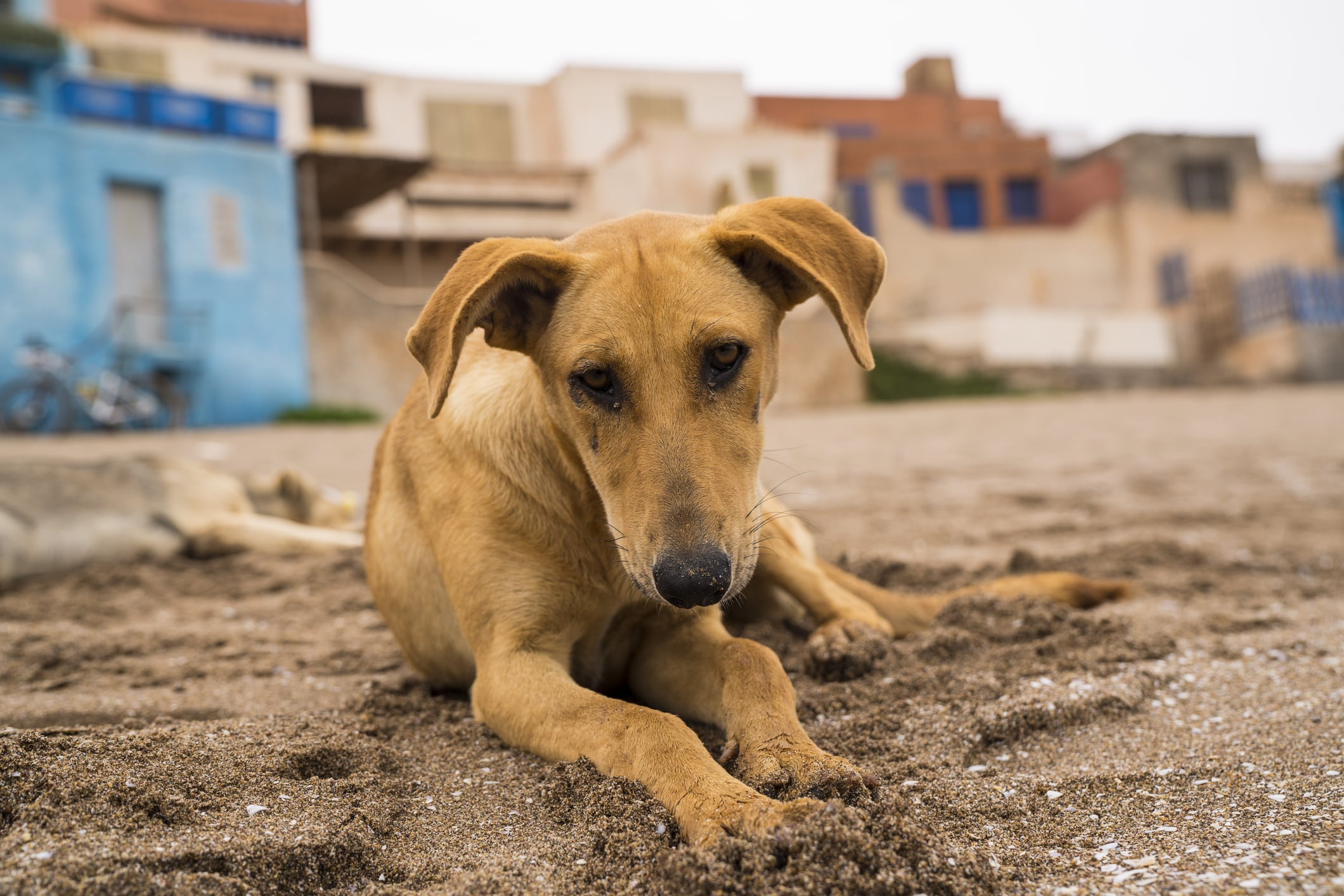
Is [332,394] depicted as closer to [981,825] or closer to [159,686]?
[159,686]

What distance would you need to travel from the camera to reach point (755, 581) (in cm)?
371

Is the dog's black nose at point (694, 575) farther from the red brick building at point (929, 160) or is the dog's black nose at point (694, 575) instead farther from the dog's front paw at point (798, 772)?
→ the red brick building at point (929, 160)

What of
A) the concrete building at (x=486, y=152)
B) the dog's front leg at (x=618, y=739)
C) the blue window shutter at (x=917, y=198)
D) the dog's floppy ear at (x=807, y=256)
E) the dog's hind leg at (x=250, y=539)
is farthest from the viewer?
the blue window shutter at (x=917, y=198)

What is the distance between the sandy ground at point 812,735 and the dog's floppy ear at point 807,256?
3.40 ft

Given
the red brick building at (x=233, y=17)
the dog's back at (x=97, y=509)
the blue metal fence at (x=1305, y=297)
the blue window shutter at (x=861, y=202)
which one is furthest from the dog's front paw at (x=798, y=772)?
the red brick building at (x=233, y=17)

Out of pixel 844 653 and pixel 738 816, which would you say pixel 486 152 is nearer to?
pixel 844 653

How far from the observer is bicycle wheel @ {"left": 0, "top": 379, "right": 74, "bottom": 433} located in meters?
14.3

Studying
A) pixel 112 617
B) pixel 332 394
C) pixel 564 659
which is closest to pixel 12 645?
pixel 112 617

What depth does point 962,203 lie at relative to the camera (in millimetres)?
33375

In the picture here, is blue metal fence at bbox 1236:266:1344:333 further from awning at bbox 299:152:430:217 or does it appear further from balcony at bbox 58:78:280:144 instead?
balcony at bbox 58:78:280:144

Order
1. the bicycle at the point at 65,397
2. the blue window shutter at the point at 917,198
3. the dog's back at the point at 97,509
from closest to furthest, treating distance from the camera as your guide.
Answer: the dog's back at the point at 97,509 < the bicycle at the point at 65,397 < the blue window shutter at the point at 917,198

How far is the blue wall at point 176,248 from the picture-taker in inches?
610

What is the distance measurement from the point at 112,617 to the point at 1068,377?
77.1 ft

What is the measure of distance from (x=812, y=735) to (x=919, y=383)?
22.5 m
